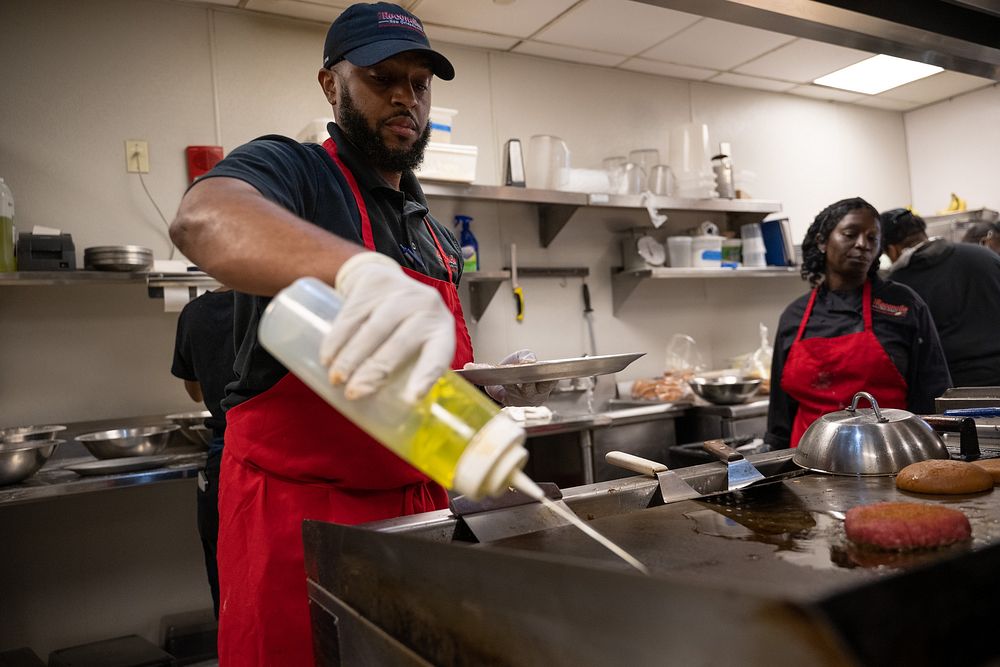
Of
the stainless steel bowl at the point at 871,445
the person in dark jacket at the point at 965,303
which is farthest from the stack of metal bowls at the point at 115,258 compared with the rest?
the person in dark jacket at the point at 965,303

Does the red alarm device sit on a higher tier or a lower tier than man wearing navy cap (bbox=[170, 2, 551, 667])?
higher

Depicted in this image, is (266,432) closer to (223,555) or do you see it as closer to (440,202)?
(223,555)

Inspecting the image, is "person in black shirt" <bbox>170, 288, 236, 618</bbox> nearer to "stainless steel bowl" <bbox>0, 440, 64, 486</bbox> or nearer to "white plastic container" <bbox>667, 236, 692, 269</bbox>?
"stainless steel bowl" <bbox>0, 440, 64, 486</bbox>

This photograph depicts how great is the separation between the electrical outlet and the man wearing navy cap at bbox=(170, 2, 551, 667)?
6.89ft

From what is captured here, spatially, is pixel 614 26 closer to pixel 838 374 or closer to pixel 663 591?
pixel 838 374

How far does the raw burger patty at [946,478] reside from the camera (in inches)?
51.3

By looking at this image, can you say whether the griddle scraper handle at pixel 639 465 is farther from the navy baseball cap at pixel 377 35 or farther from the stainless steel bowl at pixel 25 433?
the stainless steel bowl at pixel 25 433

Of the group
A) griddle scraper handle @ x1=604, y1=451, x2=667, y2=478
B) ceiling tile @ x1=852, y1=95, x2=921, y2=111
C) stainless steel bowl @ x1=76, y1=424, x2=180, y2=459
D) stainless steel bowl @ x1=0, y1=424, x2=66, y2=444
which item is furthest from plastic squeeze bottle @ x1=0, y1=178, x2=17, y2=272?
ceiling tile @ x1=852, y1=95, x2=921, y2=111

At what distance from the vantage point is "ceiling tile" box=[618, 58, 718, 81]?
4.61 meters

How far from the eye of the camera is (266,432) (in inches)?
51.2

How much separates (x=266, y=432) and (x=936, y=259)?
305cm

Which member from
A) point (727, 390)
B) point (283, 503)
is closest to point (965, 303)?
point (727, 390)

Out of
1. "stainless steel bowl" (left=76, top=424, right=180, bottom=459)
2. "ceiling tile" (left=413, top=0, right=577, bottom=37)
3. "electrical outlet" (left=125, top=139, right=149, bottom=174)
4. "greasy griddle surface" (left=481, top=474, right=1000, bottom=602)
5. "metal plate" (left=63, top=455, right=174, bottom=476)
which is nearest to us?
"greasy griddle surface" (left=481, top=474, right=1000, bottom=602)

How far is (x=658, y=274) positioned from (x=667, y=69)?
1.43 meters
